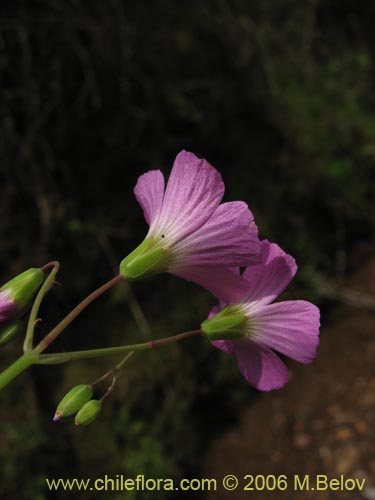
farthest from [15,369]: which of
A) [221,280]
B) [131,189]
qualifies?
[131,189]

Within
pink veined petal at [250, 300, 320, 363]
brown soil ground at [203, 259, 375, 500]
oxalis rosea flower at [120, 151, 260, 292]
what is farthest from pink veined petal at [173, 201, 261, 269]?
brown soil ground at [203, 259, 375, 500]

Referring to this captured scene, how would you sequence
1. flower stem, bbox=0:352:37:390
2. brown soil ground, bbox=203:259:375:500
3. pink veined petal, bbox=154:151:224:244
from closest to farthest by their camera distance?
flower stem, bbox=0:352:37:390 → pink veined petal, bbox=154:151:224:244 → brown soil ground, bbox=203:259:375:500

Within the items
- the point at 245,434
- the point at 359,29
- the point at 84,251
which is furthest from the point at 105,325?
the point at 359,29

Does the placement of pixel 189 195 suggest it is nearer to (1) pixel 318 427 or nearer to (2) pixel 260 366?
(2) pixel 260 366

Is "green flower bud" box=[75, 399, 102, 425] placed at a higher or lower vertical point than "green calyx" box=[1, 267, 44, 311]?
lower

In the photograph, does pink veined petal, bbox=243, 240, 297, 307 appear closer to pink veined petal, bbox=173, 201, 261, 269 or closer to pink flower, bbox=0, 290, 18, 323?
pink veined petal, bbox=173, 201, 261, 269

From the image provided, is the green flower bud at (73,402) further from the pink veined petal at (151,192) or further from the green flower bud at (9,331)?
the pink veined petal at (151,192)

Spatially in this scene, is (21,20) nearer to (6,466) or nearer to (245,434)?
(6,466)
